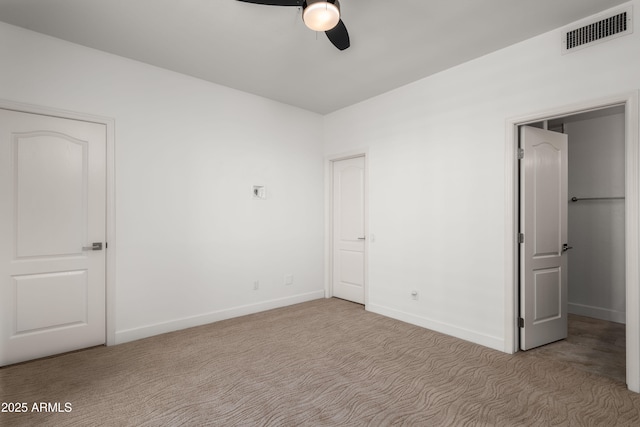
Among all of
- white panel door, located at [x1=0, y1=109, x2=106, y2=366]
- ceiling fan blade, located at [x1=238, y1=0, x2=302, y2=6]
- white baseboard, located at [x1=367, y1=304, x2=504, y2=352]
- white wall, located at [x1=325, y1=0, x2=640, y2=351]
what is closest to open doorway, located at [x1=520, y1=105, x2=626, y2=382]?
white wall, located at [x1=325, y1=0, x2=640, y2=351]

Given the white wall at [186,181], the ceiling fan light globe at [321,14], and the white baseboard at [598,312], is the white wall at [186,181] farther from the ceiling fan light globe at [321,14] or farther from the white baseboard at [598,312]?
the white baseboard at [598,312]

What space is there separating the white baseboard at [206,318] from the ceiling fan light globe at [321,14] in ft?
11.2

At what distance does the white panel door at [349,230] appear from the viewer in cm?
484

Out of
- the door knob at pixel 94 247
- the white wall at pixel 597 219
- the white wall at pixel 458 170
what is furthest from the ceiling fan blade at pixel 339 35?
the white wall at pixel 597 219

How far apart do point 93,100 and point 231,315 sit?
9.48ft

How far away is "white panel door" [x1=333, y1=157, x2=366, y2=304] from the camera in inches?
190

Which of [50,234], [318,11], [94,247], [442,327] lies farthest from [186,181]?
[442,327]

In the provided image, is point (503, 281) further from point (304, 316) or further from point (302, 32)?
point (302, 32)

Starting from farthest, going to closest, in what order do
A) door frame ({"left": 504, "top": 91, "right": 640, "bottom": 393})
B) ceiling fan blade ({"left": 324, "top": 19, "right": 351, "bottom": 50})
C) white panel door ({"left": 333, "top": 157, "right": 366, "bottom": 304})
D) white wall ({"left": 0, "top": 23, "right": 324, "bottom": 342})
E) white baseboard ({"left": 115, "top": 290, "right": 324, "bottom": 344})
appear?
white panel door ({"left": 333, "top": 157, "right": 366, "bottom": 304}) → white baseboard ({"left": 115, "top": 290, "right": 324, "bottom": 344}) → white wall ({"left": 0, "top": 23, "right": 324, "bottom": 342}) → door frame ({"left": 504, "top": 91, "right": 640, "bottom": 393}) → ceiling fan blade ({"left": 324, "top": 19, "right": 351, "bottom": 50})

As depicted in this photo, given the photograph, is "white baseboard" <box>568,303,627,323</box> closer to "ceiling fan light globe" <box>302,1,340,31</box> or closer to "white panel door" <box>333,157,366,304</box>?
"white panel door" <box>333,157,366,304</box>

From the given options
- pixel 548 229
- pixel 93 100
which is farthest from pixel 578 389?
pixel 93 100

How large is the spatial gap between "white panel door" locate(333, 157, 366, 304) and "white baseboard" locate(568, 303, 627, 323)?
9.81 ft

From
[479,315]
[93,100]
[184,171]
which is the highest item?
[93,100]

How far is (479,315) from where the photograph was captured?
3.34 m
